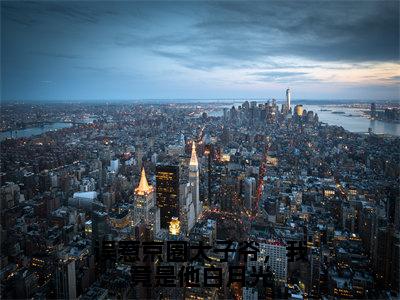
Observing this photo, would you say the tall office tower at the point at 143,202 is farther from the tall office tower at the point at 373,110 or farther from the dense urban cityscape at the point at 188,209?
the tall office tower at the point at 373,110

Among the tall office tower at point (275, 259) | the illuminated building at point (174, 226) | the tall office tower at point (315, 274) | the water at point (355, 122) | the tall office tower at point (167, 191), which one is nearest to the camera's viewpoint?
the tall office tower at point (315, 274)

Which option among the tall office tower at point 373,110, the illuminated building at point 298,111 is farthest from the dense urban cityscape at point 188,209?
the tall office tower at point 373,110

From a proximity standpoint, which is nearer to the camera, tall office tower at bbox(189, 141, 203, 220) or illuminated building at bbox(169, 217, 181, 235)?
illuminated building at bbox(169, 217, 181, 235)

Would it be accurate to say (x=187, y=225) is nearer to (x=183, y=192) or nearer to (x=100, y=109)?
(x=183, y=192)

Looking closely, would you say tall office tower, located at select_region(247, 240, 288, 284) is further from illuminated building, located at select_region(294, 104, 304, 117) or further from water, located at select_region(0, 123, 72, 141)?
illuminated building, located at select_region(294, 104, 304, 117)

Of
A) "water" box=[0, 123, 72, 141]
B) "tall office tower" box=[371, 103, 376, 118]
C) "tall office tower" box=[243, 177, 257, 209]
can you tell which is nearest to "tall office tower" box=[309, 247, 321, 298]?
"tall office tower" box=[243, 177, 257, 209]
